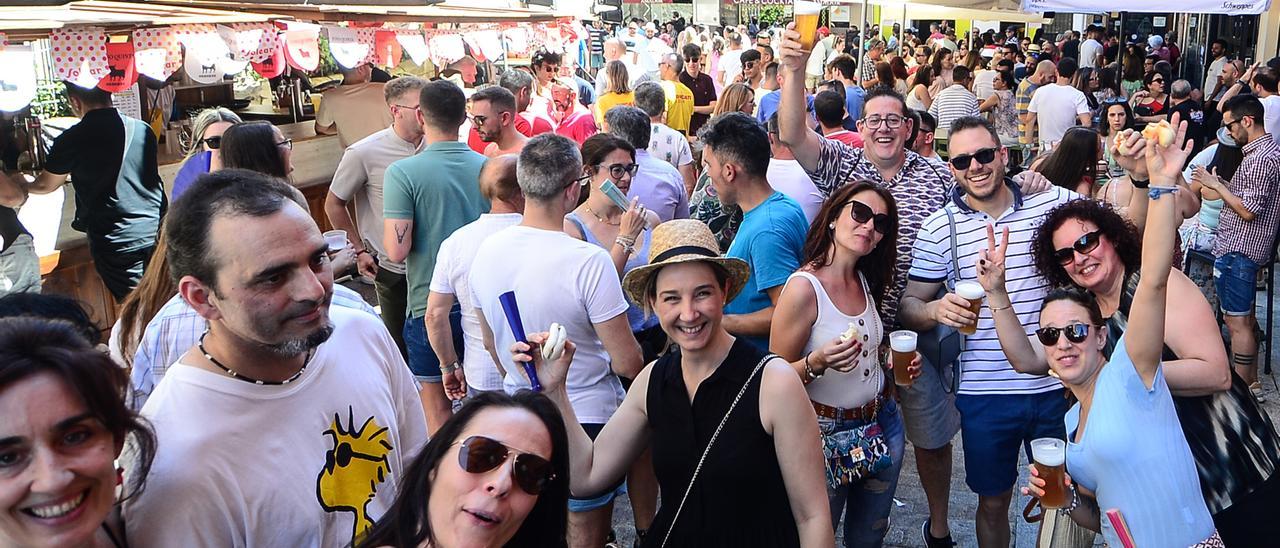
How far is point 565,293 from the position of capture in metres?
3.46

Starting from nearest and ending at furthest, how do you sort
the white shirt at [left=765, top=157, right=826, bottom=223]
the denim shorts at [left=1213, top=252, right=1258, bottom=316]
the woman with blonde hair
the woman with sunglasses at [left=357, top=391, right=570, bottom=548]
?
the woman with sunglasses at [left=357, top=391, right=570, bottom=548] < the white shirt at [left=765, top=157, right=826, bottom=223] < the denim shorts at [left=1213, top=252, right=1258, bottom=316] < the woman with blonde hair

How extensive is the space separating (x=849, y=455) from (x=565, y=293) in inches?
41.9

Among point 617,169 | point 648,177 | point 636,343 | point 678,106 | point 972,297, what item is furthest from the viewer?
point 678,106

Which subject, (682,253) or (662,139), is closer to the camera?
(682,253)

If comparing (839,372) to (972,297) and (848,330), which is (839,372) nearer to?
(848,330)

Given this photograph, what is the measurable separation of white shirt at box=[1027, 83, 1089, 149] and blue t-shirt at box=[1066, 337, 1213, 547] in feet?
24.5

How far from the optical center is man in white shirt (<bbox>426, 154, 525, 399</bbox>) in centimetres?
397

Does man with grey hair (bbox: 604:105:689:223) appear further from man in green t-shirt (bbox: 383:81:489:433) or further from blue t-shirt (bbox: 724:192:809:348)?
blue t-shirt (bbox: 724:192:809:348)

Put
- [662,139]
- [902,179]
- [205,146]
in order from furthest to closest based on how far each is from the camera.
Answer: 1. [662,139]
2. [205,146]
3. [902,179]

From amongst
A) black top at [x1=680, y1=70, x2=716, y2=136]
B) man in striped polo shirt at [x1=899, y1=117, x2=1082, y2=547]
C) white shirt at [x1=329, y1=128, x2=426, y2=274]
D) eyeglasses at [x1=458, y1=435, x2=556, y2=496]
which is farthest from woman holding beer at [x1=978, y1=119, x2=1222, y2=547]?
black top at [x1=680, y1=70, x2=716, y2=136]

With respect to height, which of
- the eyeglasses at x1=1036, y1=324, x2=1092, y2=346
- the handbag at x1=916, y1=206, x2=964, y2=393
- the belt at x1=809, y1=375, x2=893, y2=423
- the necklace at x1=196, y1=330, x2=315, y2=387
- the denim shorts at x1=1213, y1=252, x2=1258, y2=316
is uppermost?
the necklace at x1=196, y1=330, x2=315, y2=387

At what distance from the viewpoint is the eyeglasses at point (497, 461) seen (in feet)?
6.47

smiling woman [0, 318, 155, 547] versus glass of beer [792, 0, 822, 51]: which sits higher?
glass of beer [792, 0, 822, 51]

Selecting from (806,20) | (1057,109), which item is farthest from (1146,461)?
(1057,109)
